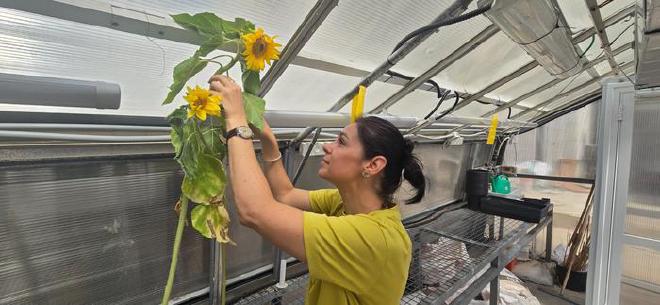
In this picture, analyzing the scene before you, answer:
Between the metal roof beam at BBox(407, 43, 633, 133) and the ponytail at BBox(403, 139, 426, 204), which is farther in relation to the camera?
the metal roof beam at BBox(407, 43, 633, 133)

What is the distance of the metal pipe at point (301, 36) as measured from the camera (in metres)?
0.67

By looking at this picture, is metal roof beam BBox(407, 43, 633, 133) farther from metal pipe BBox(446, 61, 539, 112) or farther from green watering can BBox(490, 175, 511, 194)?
green watering can BBox(490, 175, 511, 194)

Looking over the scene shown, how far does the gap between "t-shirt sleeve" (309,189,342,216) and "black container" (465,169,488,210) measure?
1951 millimetres

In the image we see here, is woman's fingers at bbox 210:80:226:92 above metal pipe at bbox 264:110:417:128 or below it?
above

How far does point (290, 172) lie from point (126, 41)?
29.3 inches

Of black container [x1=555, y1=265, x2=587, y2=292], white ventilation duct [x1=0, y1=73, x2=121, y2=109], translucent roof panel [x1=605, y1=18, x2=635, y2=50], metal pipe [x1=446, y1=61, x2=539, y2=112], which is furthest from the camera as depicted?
black container [x1=555, y1=265, x2=587, y2=292]

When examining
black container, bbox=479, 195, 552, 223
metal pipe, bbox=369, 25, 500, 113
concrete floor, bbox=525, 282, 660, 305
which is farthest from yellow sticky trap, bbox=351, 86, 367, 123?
concrete floor, bbox=525, 282, 660, 305

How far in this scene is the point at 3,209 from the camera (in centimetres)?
70

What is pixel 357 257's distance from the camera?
0.63m

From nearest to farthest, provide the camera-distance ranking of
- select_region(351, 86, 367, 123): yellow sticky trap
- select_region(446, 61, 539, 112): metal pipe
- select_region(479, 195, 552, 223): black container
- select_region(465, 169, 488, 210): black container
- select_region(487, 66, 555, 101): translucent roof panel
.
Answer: select_region(351, 86, 367, 123): yellow sticky trap → select_region(446, 61, 539, 112): metal pipe → select_region(487, 66, 555, 101): translucent roof panel → select_region(479, 195, 552, 223): black container → select_region(465, 169, 488, 210): black container

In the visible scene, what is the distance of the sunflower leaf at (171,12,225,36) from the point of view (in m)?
0.48

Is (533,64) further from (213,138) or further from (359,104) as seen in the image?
(213,138)

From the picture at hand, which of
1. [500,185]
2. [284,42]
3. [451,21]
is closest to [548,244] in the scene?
[500,185]

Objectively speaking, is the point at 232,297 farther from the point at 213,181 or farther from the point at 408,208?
the point at 408,208
